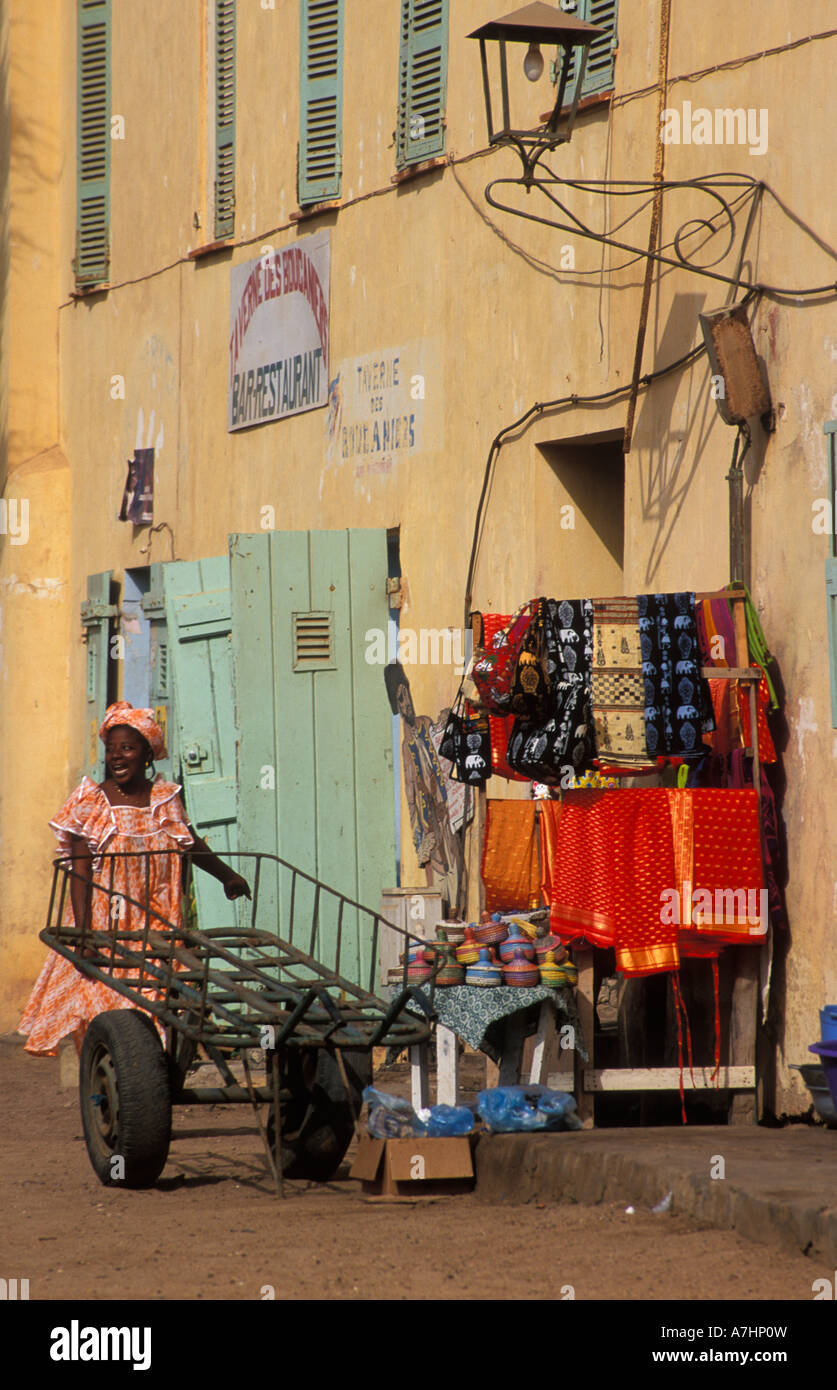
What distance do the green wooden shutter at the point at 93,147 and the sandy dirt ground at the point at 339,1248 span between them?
308 inches

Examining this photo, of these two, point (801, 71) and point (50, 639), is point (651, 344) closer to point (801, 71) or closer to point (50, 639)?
point (801, 71)

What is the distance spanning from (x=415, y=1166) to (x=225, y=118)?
24.8 feet

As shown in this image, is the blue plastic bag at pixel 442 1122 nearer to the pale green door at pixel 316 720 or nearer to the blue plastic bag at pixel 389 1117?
the blue plastic bag at pixel 389 1117

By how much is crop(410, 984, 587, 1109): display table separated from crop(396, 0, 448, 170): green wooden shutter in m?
4.76

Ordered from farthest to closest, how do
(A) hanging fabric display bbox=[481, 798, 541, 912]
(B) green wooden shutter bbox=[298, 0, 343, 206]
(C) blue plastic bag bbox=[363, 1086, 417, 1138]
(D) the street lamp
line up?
1. (B) green wooden shutter bbox=[298, 0, 343, 206]
2. (A) hanging fabric display bbox=[481, 798, 541, 912]
3. (D) the street lamp
4. (C) blue plastic bag bbox=[363, 1086, 417, 1138]

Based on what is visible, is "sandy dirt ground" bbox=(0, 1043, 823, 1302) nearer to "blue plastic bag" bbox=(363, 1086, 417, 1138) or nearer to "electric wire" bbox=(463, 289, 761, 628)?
"blue plastic bag" bbox=(363, 1086, 417, 1138)

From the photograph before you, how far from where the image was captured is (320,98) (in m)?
10.9

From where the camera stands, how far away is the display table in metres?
6.86

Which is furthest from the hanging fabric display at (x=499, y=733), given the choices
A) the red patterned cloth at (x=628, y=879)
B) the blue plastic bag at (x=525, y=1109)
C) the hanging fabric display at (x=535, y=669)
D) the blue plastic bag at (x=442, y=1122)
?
the blue plastic bag at (x=442, y=1122)

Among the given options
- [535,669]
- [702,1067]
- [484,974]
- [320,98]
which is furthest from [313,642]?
[702,1067]

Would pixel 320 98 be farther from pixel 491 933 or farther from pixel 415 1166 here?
pixel 415 1166

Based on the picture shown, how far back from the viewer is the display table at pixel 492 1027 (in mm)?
6863

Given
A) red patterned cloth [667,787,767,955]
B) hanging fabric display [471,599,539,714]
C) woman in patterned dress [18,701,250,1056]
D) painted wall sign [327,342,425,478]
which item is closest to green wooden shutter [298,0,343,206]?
painted wall sign [327,342,425,478]

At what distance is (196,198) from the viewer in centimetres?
1218
